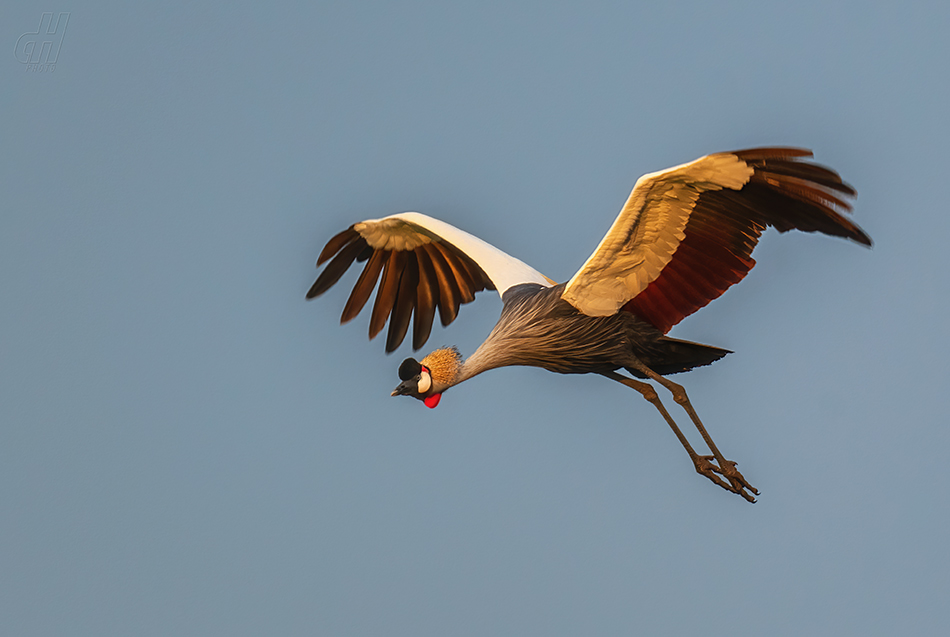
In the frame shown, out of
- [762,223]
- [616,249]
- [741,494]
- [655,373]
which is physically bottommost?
[741,494]

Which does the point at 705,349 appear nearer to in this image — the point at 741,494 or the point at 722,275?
the point at 722,275

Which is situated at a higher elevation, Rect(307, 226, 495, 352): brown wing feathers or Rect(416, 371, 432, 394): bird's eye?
Rect(307, 226, 495, 352): brown wing feathers

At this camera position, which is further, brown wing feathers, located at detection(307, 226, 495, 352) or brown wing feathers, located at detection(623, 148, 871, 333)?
brown wing feathers, located at detection(307, 226, 495, 352)

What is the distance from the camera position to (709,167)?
892 cm

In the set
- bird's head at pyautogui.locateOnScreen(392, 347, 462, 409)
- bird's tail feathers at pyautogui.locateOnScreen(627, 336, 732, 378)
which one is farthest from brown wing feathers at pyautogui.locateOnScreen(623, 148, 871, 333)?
bird's head at pyautogui.locateOnScreen(392, 347, 462, 409)

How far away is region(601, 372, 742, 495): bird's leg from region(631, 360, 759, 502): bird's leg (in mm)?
35

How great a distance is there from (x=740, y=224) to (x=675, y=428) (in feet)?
6.60

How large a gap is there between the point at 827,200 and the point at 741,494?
2817 millimetres

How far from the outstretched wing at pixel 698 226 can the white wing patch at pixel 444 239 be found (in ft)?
4.75

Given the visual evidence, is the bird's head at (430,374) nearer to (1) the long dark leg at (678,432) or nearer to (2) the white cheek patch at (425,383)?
(2) the white cheek patch at (425,383)

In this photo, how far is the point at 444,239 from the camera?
12.0 metres

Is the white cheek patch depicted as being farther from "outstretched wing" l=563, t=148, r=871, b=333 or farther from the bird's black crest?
"outstretched wing" l=563, t=148, r=871, b=333

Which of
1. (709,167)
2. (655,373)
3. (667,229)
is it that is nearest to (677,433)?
(655,373)

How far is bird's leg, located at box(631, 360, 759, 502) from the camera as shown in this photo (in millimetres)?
9906
